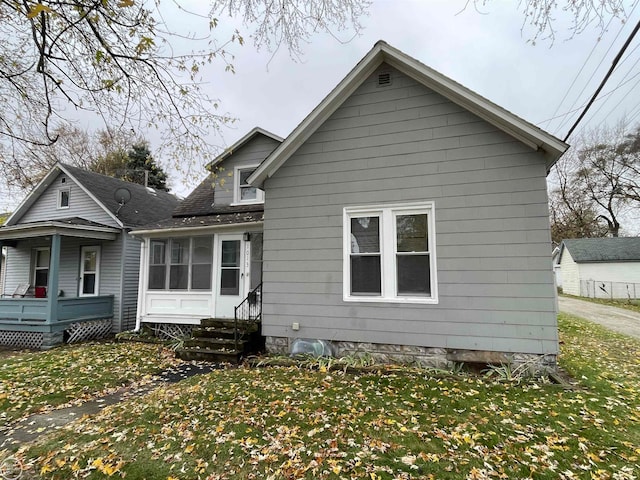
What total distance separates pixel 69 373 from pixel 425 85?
8.97m

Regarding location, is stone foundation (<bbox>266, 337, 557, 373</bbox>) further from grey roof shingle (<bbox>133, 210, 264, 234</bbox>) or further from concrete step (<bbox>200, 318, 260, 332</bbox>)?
grey roof shingle (<bbox>133, 210, 264, 234</bbox>)

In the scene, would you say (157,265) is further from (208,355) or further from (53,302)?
(208,355)

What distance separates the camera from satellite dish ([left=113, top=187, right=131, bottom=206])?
41.7 ft

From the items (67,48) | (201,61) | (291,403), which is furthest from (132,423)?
(67,48)

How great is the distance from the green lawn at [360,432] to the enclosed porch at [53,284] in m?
7.36

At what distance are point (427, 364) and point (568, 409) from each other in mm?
2158

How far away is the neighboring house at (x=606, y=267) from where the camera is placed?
79.3ft

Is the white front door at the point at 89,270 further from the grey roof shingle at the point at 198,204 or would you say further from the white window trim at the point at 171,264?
the grey roof shingle at the point at 198,204

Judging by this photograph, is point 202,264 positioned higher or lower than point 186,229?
lower

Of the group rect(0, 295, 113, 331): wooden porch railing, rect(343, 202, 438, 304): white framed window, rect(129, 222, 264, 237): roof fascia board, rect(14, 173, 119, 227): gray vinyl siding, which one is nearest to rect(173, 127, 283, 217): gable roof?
rect(129, 222, 264, 237): roof fascia board

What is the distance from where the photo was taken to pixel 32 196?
44.2ft

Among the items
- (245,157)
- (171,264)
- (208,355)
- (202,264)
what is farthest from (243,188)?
(208,355)

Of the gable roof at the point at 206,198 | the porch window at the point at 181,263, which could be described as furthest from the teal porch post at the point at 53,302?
the gable roof at the point at 206,198

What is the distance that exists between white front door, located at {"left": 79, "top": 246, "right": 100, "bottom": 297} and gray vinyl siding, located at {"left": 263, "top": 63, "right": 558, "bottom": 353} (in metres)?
8.56
